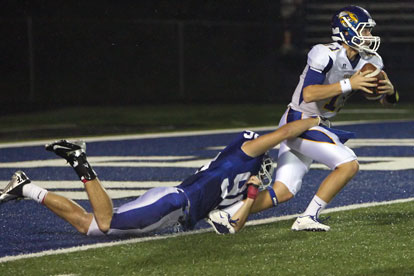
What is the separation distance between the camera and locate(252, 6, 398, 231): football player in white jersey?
5.64m

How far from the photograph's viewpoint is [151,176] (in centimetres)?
825

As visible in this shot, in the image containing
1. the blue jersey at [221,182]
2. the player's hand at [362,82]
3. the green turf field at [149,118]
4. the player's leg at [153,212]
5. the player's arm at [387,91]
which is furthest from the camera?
the green turf field at [149,118]

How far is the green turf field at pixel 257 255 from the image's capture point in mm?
4703

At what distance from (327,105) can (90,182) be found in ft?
5.24

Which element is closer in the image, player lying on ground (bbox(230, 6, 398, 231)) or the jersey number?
the jersey number

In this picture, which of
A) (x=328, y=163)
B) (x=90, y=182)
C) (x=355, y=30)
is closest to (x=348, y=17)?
(x=355, y=30)

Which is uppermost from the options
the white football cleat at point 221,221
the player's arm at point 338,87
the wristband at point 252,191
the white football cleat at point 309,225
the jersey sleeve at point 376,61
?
the jersey sleeve at point 376,61

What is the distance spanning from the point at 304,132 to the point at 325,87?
298 millimetres

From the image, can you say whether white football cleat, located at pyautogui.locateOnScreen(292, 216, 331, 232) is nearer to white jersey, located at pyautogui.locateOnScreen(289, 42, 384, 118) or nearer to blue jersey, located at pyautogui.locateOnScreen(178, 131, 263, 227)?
blue jersey, located at pyautogui.locateOnScreen(178, 131, 263, 227)

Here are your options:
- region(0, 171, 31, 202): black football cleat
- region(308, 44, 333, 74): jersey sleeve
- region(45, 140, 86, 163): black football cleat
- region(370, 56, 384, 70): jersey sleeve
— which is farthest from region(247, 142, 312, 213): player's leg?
region(0, 171, 31, 202): black football cleat

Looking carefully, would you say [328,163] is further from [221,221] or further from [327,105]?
[221,221]

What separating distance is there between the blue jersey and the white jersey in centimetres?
56

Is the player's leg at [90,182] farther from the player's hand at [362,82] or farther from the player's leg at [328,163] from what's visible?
the player's hand at [362,82]

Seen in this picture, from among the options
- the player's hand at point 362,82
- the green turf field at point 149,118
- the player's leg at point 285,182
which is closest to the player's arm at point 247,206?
the player's leg at point 285,182
